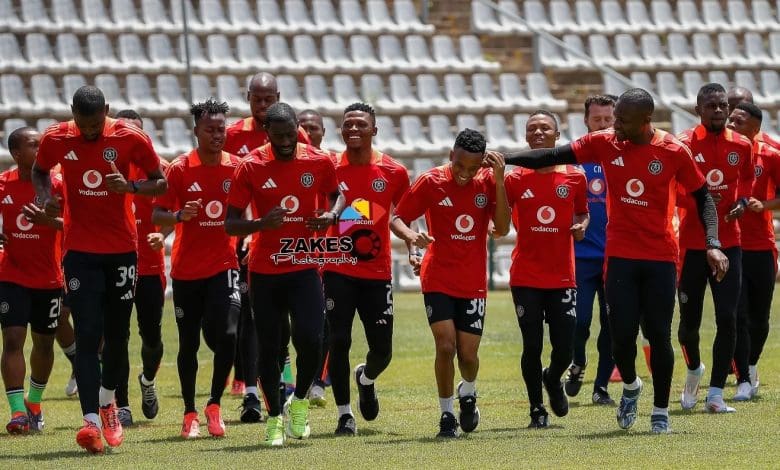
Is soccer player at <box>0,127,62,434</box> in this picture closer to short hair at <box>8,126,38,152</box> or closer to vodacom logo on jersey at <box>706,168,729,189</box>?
short hair at <box>8,126,38,152</box>

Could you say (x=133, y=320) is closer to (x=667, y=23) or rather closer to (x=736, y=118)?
(x=736, y=118)

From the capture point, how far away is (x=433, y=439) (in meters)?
10.2

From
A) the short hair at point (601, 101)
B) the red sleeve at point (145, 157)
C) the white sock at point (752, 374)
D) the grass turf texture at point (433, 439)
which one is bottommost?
the grass turf texture at point (433, 439)

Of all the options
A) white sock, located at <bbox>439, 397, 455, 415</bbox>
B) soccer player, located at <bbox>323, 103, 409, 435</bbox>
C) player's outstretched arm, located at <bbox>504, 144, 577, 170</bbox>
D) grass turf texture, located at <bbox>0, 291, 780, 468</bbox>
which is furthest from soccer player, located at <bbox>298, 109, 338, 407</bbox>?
player's outstretched arm, located at <bbox>504, 144, 577, 170</bbox>

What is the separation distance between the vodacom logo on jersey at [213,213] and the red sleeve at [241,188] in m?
1.18

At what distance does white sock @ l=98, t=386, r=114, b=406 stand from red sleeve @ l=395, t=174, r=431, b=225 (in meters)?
2.43

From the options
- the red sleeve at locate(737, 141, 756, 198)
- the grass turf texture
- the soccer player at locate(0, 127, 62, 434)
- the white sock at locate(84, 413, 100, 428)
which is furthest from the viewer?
the red sleeve at locate(737, 141, 756, 198)

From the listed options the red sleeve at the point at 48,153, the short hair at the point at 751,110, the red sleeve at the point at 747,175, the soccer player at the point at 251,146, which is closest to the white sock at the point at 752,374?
the red sleeve at the point at 747,175

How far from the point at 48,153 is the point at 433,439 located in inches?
128

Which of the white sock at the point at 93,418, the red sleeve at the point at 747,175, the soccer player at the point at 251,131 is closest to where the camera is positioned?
the white sock at the point at 93,418

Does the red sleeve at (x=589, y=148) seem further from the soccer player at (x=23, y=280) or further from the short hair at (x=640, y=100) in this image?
the soccer player at (x=23, y=280)

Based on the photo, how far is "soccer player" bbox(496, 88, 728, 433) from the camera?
32.7 feet

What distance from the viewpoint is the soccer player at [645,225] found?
9953mm

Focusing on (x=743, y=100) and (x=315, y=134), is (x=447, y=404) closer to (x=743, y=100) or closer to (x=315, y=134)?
(x=315, y=134)
